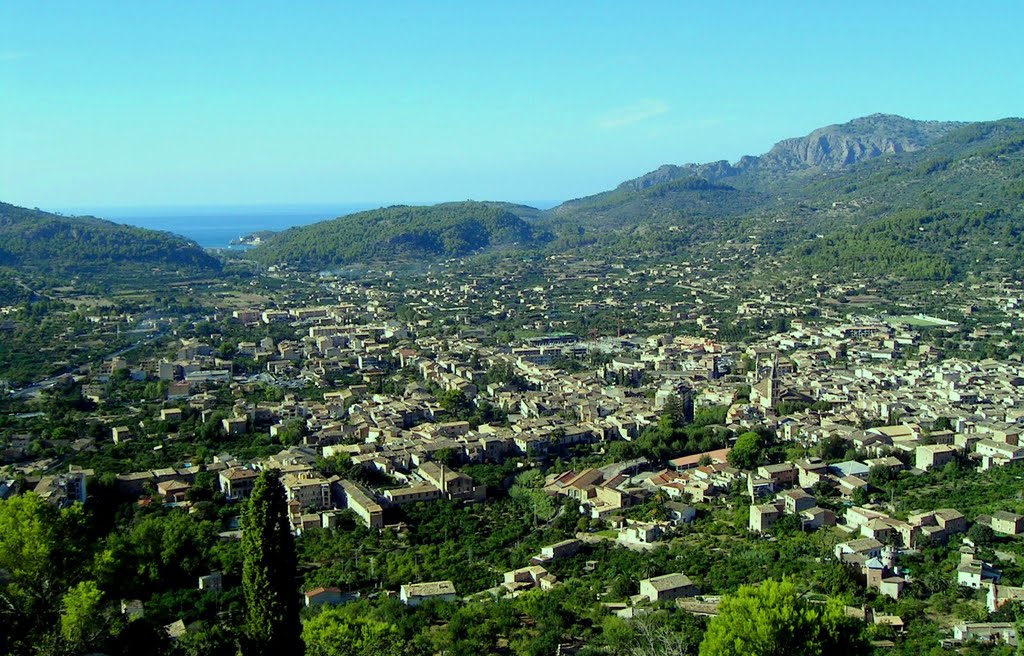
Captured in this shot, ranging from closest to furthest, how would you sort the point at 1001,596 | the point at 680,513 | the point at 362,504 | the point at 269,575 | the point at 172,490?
the point at 269,575 < the point at 1001,596 < the point at 680,513 < the point at 362,504 < the point at 172,490

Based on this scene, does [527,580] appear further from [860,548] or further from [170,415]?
[170,415]

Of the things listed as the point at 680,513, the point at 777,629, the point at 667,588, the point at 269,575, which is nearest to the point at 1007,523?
the point at 680,513

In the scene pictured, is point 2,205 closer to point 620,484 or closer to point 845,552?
point 620,484

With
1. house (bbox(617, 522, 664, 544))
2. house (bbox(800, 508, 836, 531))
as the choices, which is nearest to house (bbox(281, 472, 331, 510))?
house (bbox(617, 522, 664, 544))

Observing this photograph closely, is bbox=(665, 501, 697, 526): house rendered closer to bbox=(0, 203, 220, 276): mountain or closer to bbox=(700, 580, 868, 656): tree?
bbox=(700, 580, 868, 656): tree

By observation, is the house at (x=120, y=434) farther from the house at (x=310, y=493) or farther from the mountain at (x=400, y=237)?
the mountain at (x=400, y=237)

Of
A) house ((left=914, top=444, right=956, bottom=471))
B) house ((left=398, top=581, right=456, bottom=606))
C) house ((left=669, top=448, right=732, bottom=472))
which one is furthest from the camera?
house ((left=669, top=448, right=732, bottom=472))
